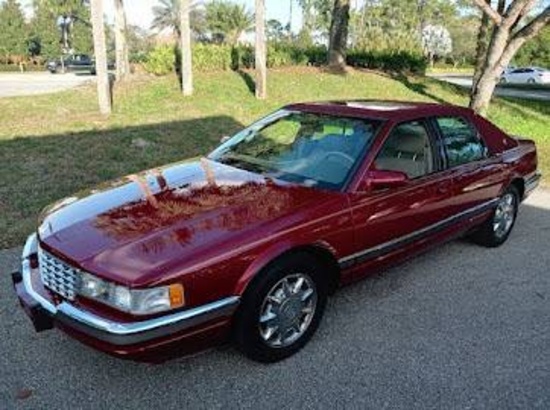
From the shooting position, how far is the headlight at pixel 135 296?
2.74 meters

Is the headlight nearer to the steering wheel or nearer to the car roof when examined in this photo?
the steering wheel

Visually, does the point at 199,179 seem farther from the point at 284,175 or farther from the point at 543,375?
the point at 543,375

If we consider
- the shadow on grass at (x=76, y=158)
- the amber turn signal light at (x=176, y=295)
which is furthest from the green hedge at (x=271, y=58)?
the amber turn signal light at (x=176, y=295)

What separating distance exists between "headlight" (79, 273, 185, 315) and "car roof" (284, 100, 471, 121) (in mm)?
2113

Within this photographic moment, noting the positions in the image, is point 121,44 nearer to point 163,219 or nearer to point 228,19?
point 163,219

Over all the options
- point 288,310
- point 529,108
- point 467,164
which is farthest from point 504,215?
point 529,108

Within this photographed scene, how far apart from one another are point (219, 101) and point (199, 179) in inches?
374

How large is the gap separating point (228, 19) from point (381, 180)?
5880cm

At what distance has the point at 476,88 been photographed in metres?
13.2

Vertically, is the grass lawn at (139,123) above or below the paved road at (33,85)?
above

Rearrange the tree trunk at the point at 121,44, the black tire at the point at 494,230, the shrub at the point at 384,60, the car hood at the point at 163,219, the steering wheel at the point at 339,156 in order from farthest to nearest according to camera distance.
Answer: the shrub at the point at 384,60
the tree trunk at the point at 121,44
the black tire at the point at 494,230
the steering wheel at the point at 339,156
the car hood at the point at 163,219

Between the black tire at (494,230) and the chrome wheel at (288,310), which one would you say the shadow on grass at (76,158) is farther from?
the black tire at (494,230)

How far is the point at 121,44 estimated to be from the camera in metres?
15.5

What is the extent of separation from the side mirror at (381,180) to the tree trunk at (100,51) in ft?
27.5
